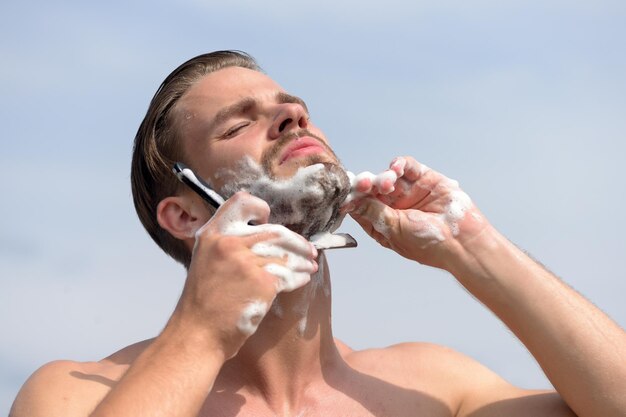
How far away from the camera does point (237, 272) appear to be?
272 centimetres

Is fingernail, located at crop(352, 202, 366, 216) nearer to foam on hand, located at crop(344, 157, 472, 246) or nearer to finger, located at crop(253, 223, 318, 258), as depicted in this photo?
foam on hand, located at crop(344, 157, 472, 246)

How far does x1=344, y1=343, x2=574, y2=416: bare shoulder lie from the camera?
3.20 meters

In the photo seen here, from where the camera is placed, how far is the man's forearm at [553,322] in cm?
290

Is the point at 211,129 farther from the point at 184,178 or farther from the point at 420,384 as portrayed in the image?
the point at 420,384

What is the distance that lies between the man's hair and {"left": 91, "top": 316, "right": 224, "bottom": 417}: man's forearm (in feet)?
3.45

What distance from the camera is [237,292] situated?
8.87 ft

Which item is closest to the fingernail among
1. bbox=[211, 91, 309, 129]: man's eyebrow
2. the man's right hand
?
the man's right hand

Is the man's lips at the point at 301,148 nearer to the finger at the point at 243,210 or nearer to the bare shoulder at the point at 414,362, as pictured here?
the finger at the point at 243,210

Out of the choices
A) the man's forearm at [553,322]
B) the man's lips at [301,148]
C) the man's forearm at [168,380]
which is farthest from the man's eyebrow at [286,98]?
the man's forearm at [168,380]

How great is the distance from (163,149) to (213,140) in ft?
1.13

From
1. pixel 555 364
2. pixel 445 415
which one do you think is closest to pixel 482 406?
pixel 445 415

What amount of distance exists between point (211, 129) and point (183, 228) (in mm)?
384

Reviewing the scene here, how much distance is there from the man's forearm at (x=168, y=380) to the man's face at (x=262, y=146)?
2.37ft

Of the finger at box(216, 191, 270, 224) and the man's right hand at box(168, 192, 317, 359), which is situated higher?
→ the finger at box(216, 191, 270, 224)
